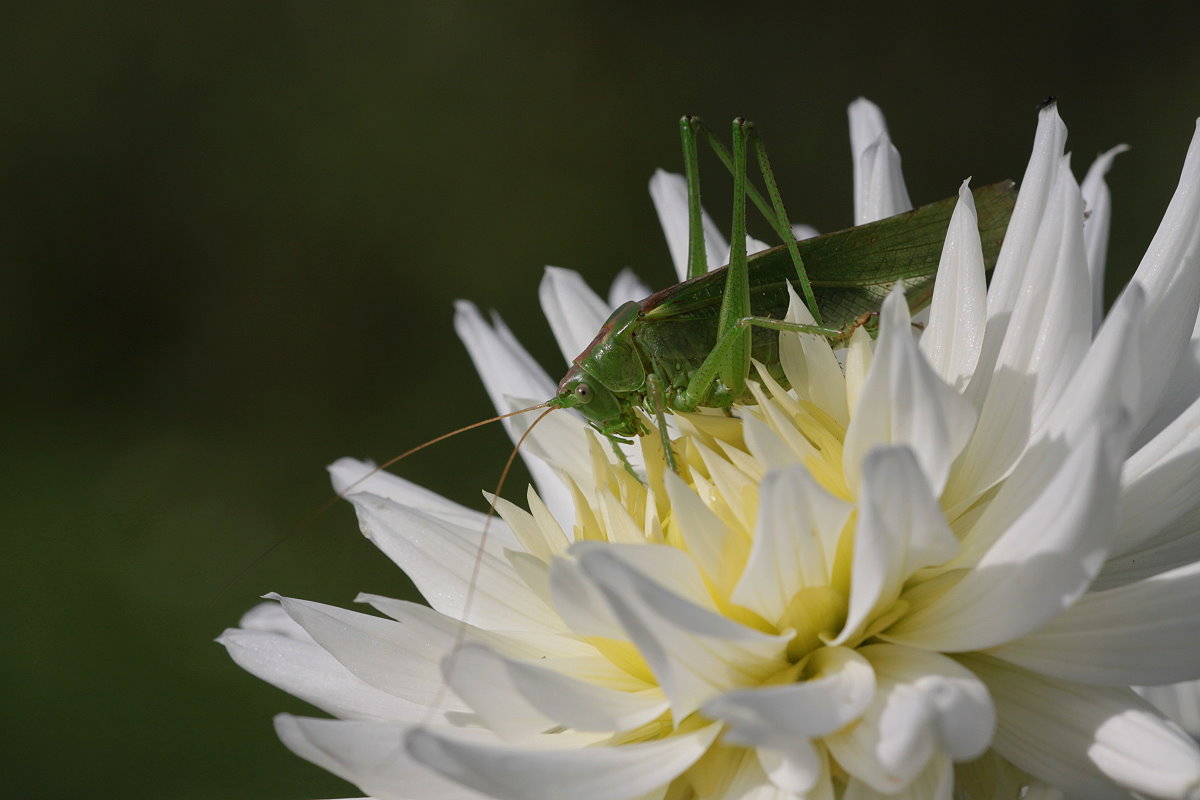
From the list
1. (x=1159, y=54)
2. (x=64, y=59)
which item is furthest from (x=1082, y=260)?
(x=64, y=59)

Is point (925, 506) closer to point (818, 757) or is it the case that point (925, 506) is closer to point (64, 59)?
point (818, 757)

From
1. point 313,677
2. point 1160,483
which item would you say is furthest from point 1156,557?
point 313,677

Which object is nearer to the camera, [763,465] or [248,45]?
[763,465]

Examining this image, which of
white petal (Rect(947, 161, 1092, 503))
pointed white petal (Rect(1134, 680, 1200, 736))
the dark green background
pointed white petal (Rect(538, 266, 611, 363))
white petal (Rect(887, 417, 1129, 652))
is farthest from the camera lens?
the dark green background

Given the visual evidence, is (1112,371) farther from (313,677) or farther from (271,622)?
(271,622)

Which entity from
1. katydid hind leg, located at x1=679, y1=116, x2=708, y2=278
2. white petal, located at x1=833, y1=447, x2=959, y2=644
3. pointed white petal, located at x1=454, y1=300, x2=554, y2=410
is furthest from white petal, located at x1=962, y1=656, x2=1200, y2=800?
pointed white petal, located at x1=454, y1=300, x2=554, y2=410

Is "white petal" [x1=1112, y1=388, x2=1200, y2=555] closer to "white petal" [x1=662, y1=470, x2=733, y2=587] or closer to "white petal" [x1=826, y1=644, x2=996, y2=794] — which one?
"white petal" [x1=826, y1=644, x2=996, y2=794]

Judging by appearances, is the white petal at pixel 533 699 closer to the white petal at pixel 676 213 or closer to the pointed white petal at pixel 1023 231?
the pointed white petal at pixel 1023 231
